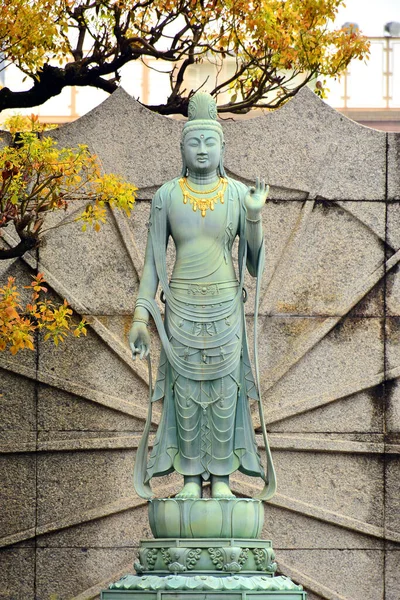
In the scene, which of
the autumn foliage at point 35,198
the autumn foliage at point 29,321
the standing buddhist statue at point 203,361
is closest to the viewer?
the standing buddhist statue at point 203,361

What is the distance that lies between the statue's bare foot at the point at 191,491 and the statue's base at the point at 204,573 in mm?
405

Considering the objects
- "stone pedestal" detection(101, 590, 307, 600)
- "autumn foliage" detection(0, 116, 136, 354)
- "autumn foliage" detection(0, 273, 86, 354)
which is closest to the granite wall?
"autumn foliage" detection(0, 273, 86, 354)

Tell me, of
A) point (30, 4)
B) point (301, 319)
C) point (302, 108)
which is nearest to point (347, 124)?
point (302, 108)

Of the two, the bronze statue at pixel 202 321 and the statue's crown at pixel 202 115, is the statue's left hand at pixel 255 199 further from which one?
the statue's crown at pixel 202 115

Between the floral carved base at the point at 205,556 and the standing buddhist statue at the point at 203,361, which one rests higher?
the standing buddhist statue at the point at 203,361

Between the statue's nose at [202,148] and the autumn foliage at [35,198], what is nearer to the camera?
the statue's nose at [202,148]

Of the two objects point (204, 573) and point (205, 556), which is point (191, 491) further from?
point (204, 573)

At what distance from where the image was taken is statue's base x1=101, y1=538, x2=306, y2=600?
11203 mm

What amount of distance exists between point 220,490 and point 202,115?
2.67 meters

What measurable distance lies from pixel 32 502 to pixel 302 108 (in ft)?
13.6

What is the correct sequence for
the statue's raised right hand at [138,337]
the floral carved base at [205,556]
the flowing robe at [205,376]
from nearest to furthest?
the floral carved base at [205,556], the flowing robe at [205,376], the statue's raised right hand at [138,337]

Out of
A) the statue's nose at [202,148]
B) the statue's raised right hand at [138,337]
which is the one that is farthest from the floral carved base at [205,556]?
the statue's nose at [202,148]

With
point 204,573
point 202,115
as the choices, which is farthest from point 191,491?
point 202,115

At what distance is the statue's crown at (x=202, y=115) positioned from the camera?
40.2ft
